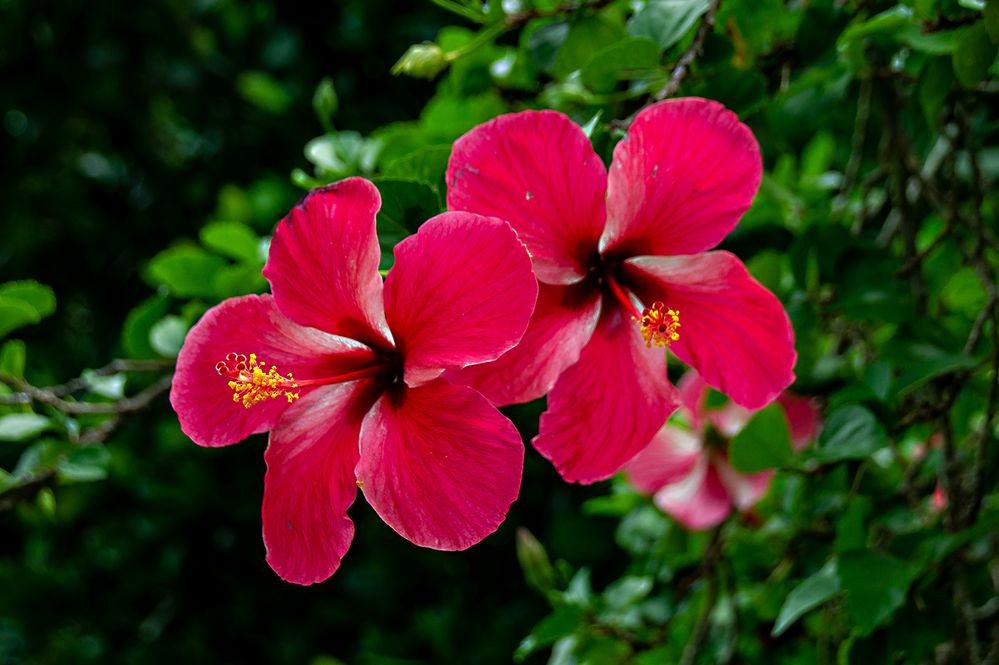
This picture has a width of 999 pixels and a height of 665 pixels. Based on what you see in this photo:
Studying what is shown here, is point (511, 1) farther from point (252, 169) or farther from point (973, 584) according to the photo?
point (252, 169)

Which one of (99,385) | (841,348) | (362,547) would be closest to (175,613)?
(362,547)

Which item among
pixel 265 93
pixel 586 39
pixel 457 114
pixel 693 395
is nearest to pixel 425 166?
pixel 586 39

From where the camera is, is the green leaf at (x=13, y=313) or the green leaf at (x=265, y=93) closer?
the green leaf at (x=13, y=313)

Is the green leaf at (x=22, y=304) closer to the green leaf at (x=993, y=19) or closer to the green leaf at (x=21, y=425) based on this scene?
the green leaf at (x=21, y=425)

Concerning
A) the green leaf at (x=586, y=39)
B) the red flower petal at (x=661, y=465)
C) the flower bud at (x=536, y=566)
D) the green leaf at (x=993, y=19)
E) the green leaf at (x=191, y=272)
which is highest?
the green leaf at (x=993, y=19)

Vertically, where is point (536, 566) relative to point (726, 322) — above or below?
below

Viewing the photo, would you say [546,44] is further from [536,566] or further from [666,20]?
[536,566]

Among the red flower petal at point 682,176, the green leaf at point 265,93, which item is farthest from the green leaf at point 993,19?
the green leaf at point 265,93
